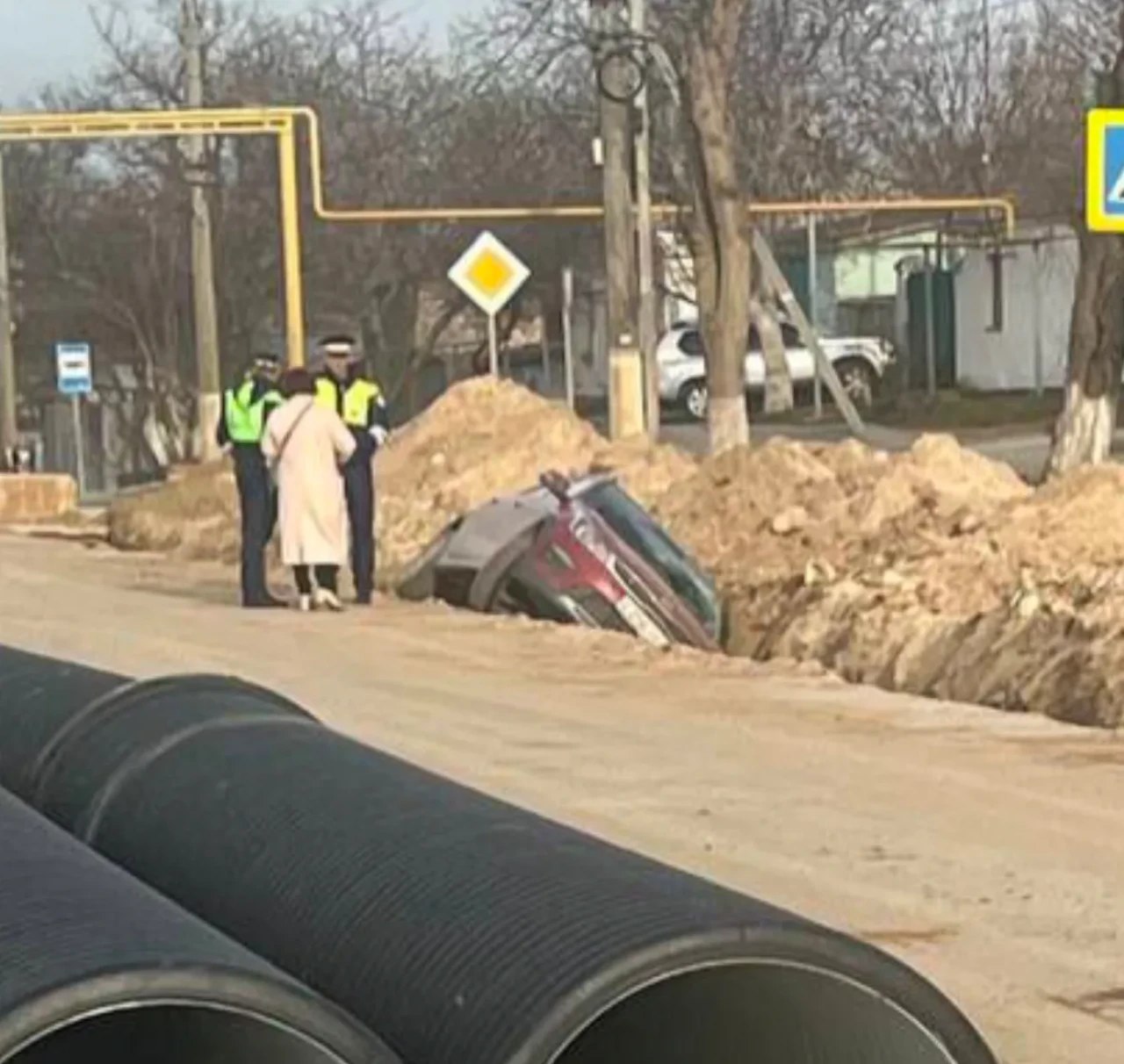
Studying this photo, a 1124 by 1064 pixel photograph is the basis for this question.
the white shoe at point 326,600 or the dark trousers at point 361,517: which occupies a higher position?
the dark trousers at point 361,517

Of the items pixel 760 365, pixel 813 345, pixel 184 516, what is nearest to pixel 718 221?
pixel 184 516

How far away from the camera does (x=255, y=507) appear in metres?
20.0

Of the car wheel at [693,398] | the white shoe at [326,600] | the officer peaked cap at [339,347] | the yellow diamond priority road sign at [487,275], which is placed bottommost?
the car wheel at [693,398]

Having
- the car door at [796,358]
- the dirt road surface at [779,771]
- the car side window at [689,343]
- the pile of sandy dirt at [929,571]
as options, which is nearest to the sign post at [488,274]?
the pile of sandy dirt at [929,571]

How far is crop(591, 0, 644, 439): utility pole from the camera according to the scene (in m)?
27.7

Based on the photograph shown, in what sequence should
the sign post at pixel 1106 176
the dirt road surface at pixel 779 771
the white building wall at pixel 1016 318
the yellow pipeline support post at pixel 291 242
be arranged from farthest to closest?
the white building wall at pixel 1016 318 < the yellow pipeline support post at pixel 291 242 < the sign post at pixel 1106 176 < the dirt road surface at pixel 779 771

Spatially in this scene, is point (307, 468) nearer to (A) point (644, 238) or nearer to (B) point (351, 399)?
(B) point (351, 399)

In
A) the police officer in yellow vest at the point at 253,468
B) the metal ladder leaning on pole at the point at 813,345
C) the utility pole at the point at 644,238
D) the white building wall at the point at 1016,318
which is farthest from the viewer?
the white building wall at the point at 1016,318

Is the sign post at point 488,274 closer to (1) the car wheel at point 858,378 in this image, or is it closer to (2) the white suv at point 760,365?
(2) the white suv at point 760,365

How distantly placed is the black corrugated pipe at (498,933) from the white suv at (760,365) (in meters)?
49.6

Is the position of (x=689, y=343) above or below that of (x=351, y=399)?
below

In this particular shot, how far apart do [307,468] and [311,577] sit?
3.92ft

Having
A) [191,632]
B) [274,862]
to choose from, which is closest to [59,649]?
[191,632]

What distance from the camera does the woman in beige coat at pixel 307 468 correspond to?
60.5ft
